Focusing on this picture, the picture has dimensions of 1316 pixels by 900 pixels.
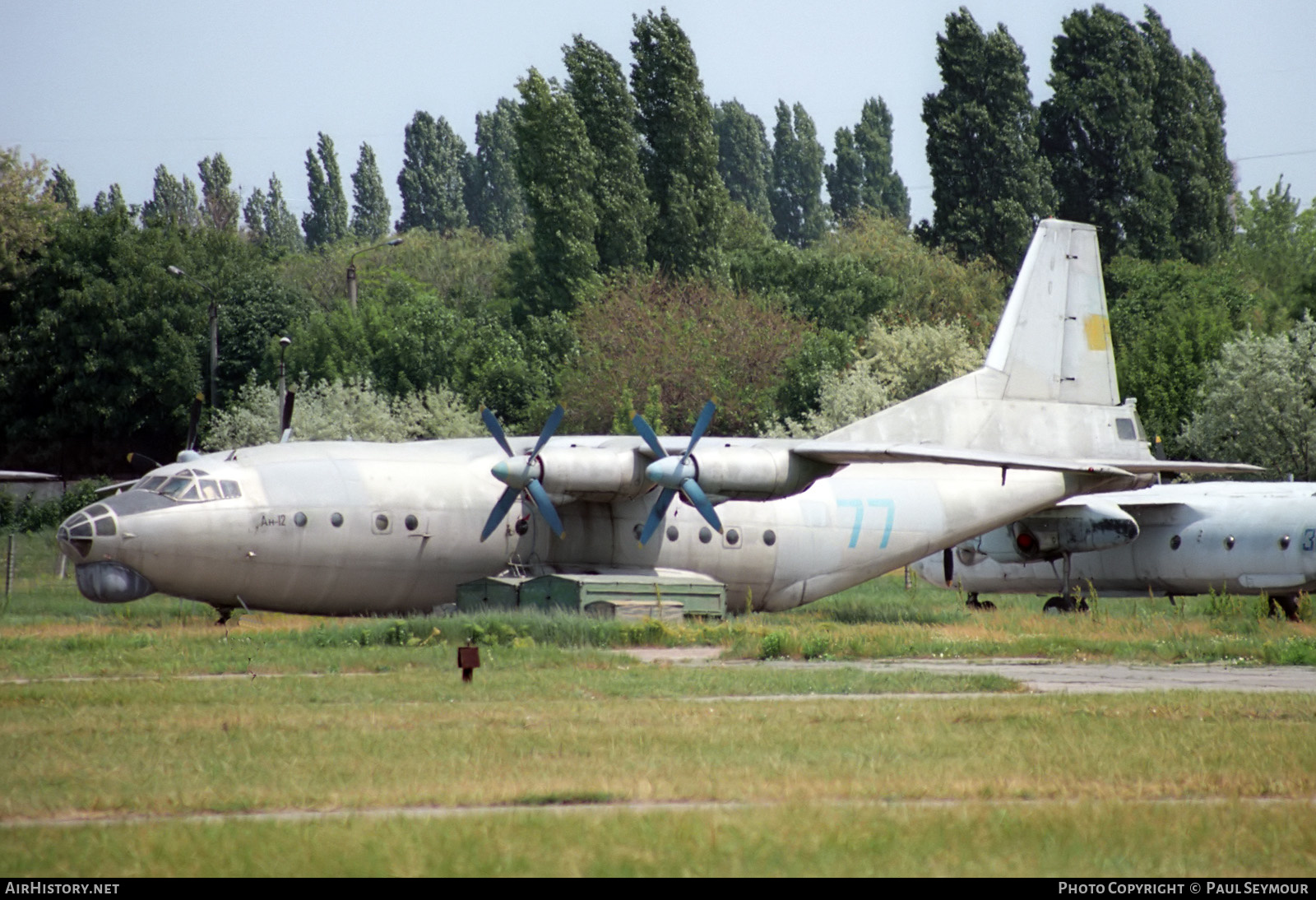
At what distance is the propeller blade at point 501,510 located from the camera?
1062 inches

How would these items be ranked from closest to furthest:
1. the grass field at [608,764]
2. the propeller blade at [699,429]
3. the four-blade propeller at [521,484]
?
the grass field at [608,764] < the four-blade propeller at [521,484] < the propeller blade at [699,429]

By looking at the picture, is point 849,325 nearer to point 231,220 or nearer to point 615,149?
point 615,149

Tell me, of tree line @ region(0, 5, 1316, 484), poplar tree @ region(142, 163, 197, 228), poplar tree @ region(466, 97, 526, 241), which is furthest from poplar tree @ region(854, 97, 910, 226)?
poplar tree @ region(142, 163, 197, 228)

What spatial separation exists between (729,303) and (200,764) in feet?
196

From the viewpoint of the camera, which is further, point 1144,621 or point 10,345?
point 10,345

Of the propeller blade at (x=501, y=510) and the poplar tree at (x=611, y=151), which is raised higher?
the poplar tree at (x=611, y=151)

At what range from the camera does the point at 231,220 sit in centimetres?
12712

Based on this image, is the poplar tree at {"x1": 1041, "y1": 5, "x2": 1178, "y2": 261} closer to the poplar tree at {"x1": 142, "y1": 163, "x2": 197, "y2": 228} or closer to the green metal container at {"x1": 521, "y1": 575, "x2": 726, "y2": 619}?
the green metal container at {"x1": 521, "y1": 575, "x2": 726, "y2": 619}

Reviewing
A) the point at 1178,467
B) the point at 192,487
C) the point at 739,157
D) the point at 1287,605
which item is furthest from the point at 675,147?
the point at 739,157

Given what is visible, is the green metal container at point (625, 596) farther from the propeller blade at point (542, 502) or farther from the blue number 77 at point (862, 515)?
the blue number 77 at point (862, 515)

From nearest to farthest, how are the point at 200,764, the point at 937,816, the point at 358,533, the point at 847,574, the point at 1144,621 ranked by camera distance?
1. the point at 937,816
2. the point at 200,764
3. the point at 358,533
4. the point at 1144,621
5. the point at 847,574

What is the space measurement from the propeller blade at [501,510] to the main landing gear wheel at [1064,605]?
14.9 m

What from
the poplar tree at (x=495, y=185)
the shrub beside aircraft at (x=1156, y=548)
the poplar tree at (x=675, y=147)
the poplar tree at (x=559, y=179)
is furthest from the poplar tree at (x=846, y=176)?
the shrub beside aircraft at (x=1156, y=548)

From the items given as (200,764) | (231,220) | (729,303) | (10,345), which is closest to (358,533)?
(200,764)
